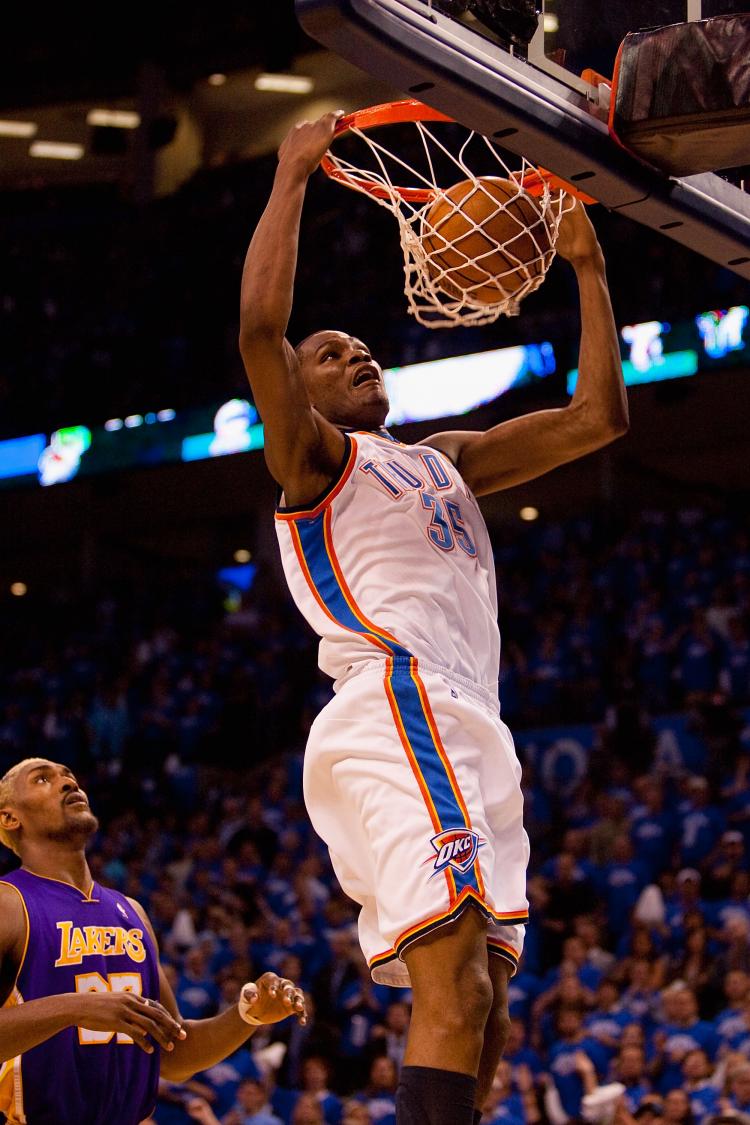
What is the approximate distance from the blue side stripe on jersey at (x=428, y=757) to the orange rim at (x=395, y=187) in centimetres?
125

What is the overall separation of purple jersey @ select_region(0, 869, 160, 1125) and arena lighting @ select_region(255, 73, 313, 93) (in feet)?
60.9

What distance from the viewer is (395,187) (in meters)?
4.21

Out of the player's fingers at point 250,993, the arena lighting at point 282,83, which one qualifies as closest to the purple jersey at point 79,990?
the player's fingers at point 250,993

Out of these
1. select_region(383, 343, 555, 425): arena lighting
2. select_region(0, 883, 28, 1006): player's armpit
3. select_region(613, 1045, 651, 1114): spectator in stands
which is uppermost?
select_region(0, 883, 28, 1006): player's armpit

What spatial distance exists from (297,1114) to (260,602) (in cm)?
1042

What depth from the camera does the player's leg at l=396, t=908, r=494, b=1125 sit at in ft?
9.68

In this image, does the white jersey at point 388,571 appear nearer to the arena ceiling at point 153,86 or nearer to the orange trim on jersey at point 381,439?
the orange trim on jersey at point 381,439

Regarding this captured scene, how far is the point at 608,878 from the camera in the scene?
1114 centimetres

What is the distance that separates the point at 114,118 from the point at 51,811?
63.0ft

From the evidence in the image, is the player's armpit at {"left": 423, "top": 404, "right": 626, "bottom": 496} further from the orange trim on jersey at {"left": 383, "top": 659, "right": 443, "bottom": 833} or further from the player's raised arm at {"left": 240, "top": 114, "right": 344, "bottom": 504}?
the orange trim on jersey at {"left": 383, "top": 659, "right": 443, "bottom": 833}

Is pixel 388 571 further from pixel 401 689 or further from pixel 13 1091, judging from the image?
pixel 13 1091

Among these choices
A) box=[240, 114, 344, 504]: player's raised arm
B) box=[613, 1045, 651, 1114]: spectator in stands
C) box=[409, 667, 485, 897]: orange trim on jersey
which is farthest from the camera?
box=[613, 1045, 651, 1114]: spectator in stands

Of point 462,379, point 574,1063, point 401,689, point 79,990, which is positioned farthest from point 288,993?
point 462,379

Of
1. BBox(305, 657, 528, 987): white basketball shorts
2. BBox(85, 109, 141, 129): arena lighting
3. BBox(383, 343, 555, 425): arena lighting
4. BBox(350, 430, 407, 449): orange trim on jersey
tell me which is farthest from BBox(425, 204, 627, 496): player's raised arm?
BBox(85, 109, 141, 129): arena lighting
